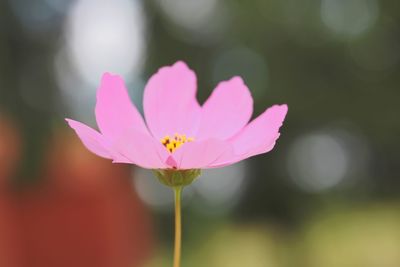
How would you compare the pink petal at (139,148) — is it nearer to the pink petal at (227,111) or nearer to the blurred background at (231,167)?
the pink petal at (227,111)

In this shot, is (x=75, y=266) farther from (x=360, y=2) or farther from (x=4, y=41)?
(x=360, y=2)

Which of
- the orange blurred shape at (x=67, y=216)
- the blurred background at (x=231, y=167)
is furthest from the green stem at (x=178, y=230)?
the orange blurred shape at (x=67, y=216)

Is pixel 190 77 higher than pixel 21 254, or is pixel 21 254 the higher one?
pixel 21 254

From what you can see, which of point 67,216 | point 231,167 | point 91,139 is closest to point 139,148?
point 91,139

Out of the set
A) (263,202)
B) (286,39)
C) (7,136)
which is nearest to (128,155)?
(7,136)

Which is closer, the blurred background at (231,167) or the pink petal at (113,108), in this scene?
the pink petal at (113,108)

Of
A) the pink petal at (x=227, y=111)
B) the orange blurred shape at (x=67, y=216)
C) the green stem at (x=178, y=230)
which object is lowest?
the green stem at (x=178, y=230)

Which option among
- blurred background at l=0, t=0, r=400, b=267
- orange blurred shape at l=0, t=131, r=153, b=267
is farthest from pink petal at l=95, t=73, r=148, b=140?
orange blurred shape at l=0, t=131, r=153, b=267
